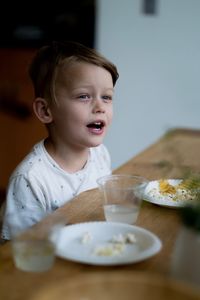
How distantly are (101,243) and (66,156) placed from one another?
24.7 inches

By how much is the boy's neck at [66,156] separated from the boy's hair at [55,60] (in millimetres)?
150

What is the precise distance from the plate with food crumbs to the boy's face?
0.74ft

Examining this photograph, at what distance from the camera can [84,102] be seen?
63.3 inches

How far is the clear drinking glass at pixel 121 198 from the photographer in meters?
1.24

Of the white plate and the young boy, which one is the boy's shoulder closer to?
the young boy

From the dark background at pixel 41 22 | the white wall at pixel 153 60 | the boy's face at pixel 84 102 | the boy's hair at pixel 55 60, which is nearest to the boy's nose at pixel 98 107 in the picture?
the boy's face at pixel 84 102

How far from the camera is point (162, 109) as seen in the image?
3.59m

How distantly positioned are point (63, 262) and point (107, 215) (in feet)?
0.88

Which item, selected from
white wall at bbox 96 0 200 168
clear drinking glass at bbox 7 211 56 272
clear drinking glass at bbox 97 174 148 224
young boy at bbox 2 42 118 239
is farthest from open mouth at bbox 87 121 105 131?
white wall at bbox 96 0 200 168

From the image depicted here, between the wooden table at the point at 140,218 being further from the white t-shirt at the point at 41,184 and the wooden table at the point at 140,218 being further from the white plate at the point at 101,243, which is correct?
the white t-shirt at the point at 41,184

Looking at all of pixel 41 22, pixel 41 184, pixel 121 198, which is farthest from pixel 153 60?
pixel 121 198

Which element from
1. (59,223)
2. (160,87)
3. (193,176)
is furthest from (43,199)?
(160,87)

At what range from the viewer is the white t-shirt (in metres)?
1.49

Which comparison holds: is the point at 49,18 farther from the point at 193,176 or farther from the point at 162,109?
the point at 193,176
